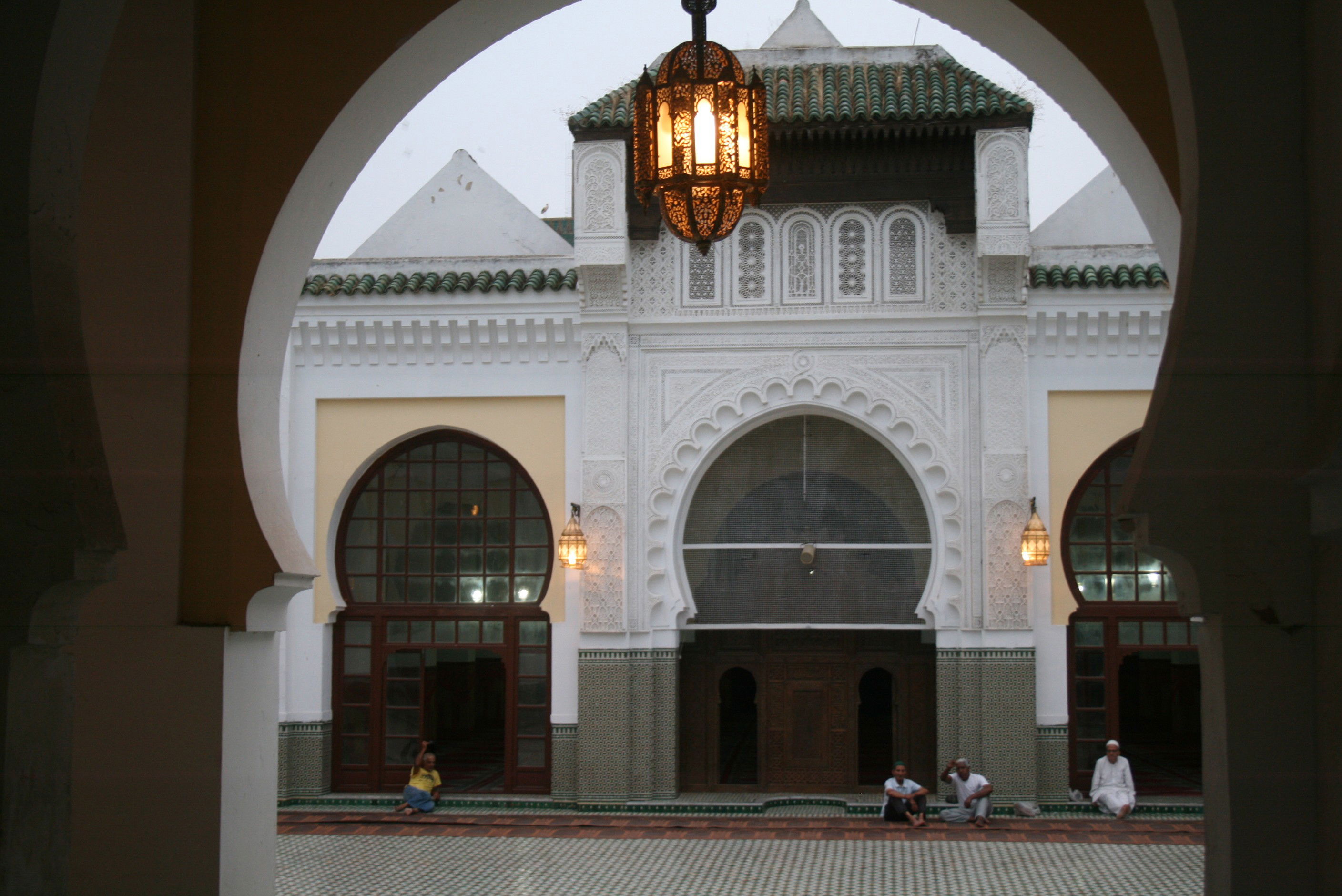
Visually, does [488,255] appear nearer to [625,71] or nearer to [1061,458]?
[625,71]

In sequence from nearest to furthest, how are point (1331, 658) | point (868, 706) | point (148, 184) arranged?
1. point (1331, 658)
2. point (148, 184)
3. point (868, 706)

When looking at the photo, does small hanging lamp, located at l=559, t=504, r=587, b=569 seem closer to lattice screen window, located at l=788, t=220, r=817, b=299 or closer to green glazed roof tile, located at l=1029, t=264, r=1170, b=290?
lattice screen window, located at l=788, t=220, r=817, b=299

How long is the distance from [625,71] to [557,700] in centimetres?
532

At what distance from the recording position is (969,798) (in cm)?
941

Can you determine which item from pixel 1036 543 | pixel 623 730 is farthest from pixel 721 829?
pixel 1036 543

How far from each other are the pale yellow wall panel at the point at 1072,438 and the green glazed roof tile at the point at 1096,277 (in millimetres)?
835

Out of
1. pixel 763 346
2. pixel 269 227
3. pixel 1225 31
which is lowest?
pixel 269 227

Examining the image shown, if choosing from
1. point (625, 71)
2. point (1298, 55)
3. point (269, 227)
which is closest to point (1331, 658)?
point (1298, 55)

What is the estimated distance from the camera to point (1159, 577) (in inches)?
404

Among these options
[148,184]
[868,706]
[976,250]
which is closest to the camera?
[148,184]

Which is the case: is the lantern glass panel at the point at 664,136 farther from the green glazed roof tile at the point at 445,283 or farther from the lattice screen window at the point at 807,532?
the lattice screen window at the point at 807,532

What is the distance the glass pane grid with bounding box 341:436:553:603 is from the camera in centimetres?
1068

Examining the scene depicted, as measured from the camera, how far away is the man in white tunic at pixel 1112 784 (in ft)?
31.7

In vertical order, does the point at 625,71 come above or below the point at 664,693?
above
